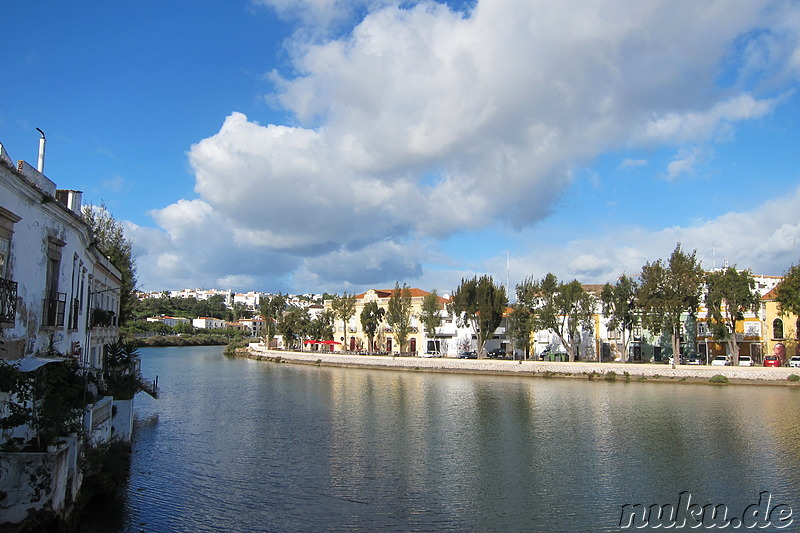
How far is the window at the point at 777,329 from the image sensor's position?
6147cm

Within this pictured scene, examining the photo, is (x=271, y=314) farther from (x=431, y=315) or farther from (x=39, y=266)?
(x=39, y=266)

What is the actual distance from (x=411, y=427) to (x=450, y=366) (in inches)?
1488

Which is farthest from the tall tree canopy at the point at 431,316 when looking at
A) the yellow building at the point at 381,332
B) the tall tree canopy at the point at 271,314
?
the tall tree canopy at the point at 271,314

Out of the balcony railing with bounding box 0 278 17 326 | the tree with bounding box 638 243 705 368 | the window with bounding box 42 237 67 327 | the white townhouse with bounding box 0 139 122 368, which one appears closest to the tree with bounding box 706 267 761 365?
the tree with bounding box 638 243 705 368

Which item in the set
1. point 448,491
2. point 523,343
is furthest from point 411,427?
point 523,343

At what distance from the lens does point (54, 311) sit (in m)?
16.9

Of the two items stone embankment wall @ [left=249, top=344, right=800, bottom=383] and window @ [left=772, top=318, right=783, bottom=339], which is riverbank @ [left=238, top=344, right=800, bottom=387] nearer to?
stone embankment wall @ [left=249, top=344, right=800, bottom=383]

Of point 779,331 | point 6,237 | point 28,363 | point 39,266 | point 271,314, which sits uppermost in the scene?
point 271,314

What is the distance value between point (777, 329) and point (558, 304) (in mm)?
22241

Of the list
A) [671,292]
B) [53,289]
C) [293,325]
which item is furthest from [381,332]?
[53,289]

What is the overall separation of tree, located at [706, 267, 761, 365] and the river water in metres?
19.3

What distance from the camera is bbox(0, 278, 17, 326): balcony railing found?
13117mm

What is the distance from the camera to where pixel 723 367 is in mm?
52219

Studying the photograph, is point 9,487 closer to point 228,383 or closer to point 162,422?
point 162,422
